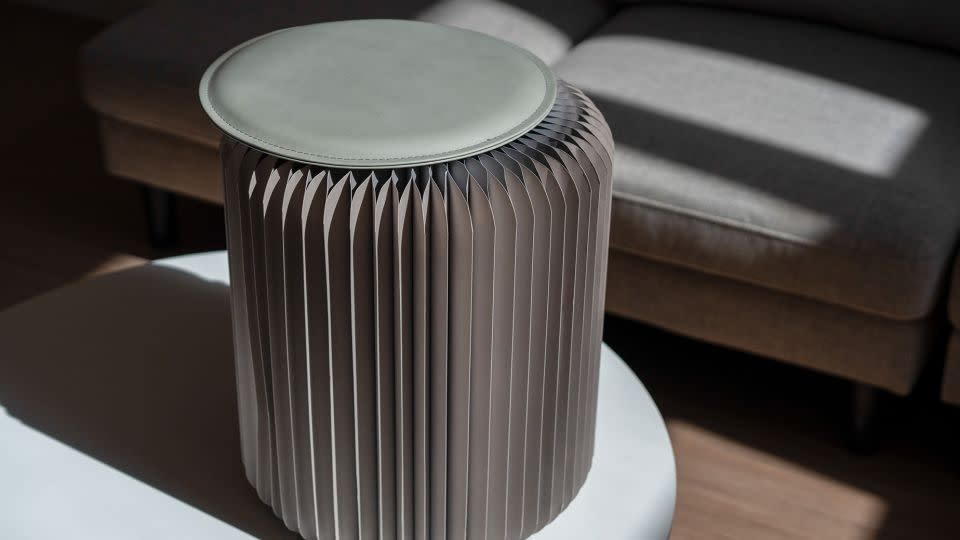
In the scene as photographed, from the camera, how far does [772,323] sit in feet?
4.97

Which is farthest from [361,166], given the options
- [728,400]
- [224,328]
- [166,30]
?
[166,30]

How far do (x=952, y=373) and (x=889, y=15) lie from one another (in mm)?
648

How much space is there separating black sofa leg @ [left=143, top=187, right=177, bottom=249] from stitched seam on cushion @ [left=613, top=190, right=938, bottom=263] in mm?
872

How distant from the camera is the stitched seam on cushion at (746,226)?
1.37 m

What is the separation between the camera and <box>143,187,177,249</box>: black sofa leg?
1.95 m

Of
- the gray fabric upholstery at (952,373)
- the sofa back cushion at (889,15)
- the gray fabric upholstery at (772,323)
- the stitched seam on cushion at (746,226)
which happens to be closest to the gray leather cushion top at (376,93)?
the stitched seam on cushion at (746,226)

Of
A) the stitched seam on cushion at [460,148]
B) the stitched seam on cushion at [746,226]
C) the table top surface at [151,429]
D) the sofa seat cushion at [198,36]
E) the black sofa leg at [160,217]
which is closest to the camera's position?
the stitched seam on cushion at [460,148]

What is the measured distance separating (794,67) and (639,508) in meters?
0.95

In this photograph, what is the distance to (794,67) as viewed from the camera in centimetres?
170

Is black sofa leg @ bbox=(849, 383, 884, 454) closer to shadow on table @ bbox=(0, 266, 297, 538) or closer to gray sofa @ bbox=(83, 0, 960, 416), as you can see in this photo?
gray sofa @ bbox=(83, 0, 960, 416)

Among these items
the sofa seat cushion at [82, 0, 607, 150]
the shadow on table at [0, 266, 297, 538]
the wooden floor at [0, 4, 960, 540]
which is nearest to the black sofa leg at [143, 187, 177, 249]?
the wooden floor at [0, 4, 960, 540]

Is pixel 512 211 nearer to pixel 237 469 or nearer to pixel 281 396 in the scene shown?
pixel 281 396

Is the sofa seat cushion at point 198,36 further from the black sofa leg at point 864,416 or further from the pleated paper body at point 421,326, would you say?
the pleated paper body at point 421,326

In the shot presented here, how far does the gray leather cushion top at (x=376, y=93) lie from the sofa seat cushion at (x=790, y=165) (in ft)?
1.97
